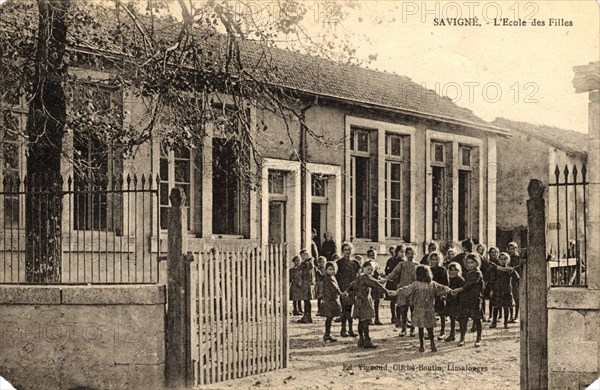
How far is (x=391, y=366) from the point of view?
8.81 m

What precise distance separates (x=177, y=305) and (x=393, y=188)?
880cm

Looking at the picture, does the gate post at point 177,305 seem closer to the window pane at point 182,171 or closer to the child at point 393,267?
the window pane at point 182,171

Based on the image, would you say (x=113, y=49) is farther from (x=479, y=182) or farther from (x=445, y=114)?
(x=479, y=182)

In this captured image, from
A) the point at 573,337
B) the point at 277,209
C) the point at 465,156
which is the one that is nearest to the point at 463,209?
the point at 465,156

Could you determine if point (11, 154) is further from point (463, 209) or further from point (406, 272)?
point (463, 209)

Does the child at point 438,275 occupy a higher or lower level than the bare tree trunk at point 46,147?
lower

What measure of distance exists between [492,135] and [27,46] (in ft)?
38.9

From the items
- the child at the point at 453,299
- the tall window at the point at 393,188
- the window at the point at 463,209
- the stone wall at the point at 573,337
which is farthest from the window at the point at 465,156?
the stone wall at the point at 573,337

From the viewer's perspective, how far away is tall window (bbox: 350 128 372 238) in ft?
50.7

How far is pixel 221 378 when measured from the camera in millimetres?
8172

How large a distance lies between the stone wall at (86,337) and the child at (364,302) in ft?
11.1

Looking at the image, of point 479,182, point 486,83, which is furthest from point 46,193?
point 479,182

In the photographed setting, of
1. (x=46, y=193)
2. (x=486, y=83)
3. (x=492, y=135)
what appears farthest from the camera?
(x=492, y=135)

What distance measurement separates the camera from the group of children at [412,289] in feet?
33.3
